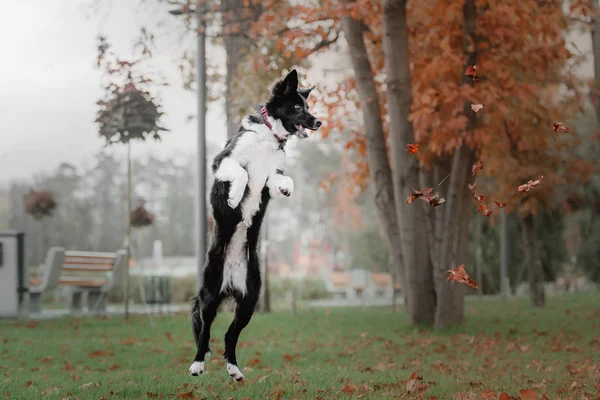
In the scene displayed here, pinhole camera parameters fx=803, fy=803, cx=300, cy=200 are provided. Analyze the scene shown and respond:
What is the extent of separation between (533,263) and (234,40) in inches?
343

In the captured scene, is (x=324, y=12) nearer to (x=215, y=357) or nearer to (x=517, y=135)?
(x=517, y=135)

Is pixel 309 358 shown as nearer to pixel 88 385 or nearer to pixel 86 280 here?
pixel 88 385

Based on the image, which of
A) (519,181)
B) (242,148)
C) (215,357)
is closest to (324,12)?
(215,357)

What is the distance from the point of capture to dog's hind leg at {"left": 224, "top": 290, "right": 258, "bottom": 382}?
11.0 ft

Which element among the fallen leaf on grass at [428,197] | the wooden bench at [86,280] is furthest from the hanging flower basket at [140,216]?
the fallen leaf on grass at [428,197]

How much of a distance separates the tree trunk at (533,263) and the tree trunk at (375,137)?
6.85m

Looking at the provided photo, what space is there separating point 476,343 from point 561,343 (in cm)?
119

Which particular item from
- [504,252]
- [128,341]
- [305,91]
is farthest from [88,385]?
[504,252]

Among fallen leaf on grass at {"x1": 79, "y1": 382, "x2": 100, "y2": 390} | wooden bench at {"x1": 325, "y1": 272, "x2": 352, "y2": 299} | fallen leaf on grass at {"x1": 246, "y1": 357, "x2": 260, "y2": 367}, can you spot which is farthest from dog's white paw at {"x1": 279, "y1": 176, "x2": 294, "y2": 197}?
wooden bench at {"x1": 325, "y1": 272, "x2": 352, "y2": 299}

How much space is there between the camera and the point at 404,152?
11961mm

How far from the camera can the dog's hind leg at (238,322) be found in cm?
335

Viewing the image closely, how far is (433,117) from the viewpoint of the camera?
37.2 feet

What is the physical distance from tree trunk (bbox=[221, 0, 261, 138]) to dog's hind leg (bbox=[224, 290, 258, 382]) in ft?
26.7

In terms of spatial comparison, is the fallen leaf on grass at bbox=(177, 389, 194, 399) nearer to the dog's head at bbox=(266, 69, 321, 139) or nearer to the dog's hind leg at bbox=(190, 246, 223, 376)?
the dog's hind leg at bbox=(190, 246, 223, 376)
